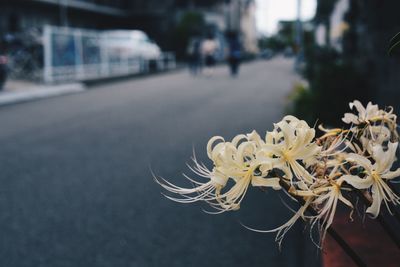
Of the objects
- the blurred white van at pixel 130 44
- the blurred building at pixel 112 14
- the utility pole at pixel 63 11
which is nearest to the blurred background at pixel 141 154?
the blurred white van at pixel 130 44

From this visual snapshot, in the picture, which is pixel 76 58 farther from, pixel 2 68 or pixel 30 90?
pixel 2 68

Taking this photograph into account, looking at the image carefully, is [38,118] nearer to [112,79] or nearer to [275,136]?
[275,136]

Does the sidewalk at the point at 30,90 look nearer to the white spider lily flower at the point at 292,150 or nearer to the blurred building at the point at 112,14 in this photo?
the white spider lily flower at the point at 292,150

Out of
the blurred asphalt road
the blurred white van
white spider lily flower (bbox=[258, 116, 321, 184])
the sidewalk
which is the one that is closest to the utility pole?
the blurred white van

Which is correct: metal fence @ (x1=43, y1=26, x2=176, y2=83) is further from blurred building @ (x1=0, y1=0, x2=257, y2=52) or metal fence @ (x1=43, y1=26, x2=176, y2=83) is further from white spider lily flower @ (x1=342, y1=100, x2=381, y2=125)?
white spider lily flower @ (x1=342, y1=100, x2=381, y2=125)

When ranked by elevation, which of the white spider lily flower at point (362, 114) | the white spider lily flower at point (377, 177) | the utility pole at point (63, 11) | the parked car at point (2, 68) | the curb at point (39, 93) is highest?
the utility pole at point (63, 11)

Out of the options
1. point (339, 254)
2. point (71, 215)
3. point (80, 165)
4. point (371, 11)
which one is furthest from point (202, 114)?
point (339, 254)
